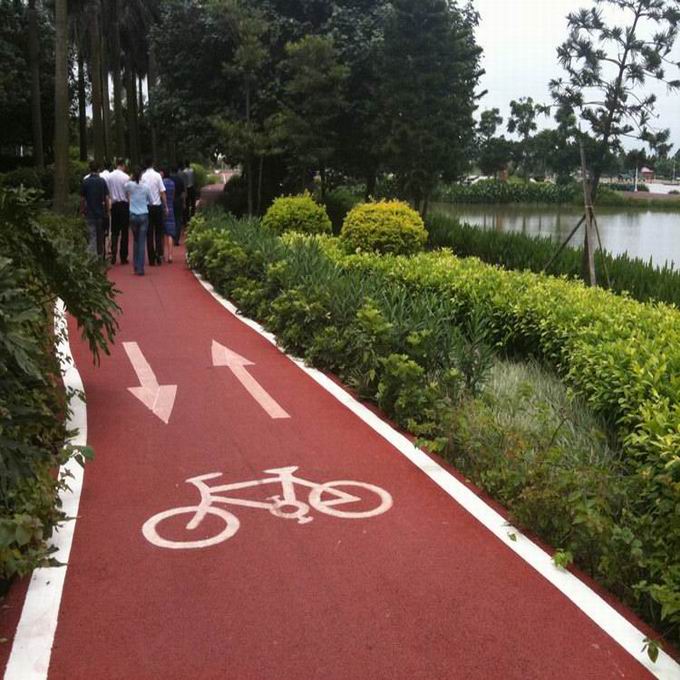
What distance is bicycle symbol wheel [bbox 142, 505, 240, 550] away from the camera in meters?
4.18

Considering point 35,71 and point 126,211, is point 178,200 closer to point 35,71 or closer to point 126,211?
point 126,211

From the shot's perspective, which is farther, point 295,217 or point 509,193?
point 509,193

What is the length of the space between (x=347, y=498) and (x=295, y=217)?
38.8 ft

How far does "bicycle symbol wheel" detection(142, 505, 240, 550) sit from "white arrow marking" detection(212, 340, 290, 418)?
1.88 meters

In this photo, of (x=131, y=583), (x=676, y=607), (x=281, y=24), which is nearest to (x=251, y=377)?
(x=131, y=583)

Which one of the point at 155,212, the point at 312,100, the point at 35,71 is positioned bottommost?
the point at 155,212

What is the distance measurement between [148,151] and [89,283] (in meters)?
51.3

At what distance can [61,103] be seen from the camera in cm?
1909

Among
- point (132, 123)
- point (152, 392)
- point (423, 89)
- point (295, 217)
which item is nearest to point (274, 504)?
point (152, 392)

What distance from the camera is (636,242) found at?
77.3 feet

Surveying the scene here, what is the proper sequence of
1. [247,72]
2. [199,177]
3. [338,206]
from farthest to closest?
[199,177]
[338,206]
[247,72]

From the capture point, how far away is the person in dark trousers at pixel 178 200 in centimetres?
1832

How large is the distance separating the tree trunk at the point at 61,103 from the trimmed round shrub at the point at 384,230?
870 cm

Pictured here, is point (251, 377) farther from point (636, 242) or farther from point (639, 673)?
point (636, 242)
